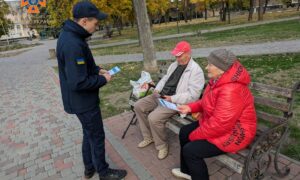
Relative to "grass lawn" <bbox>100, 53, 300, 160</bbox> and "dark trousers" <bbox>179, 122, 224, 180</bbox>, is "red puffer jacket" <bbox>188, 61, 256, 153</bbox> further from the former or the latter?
"grass lawn" <bbox>100, 53, 300, 160</bbox>

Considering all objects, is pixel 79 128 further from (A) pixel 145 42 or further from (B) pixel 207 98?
(A) pixel 145 42

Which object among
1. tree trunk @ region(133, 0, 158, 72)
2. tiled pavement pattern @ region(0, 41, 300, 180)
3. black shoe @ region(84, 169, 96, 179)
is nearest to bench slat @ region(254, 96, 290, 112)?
tiled pavement pattern @ region(0, 41, 300, 180)

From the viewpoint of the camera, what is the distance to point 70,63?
2.63 meters

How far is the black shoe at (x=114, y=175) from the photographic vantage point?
3.37 m

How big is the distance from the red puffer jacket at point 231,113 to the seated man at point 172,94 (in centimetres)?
89

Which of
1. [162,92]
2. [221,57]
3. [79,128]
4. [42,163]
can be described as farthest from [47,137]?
[221,57]

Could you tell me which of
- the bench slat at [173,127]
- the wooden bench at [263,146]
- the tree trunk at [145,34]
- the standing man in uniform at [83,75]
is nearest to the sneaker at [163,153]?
the bench slat at [173,127]

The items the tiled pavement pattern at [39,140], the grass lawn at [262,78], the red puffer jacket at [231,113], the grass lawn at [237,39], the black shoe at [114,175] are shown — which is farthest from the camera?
the grass lawn at [237,39]

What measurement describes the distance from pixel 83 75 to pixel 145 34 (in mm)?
6258

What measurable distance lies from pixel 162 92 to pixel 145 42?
5.03m

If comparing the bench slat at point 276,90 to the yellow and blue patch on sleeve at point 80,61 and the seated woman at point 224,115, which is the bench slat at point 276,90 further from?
the yellow and blue patch on sleeve at point 80,61

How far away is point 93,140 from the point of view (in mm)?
3137

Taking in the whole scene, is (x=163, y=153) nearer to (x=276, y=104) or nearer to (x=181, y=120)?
(x=181, y=120)

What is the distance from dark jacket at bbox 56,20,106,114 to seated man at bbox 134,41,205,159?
42.0 inches
